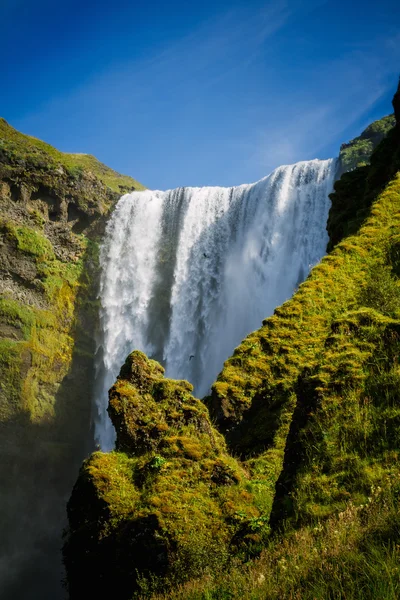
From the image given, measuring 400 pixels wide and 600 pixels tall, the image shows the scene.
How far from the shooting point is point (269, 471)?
718 centimetres

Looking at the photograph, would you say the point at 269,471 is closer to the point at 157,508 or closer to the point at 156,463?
the point at 156,463

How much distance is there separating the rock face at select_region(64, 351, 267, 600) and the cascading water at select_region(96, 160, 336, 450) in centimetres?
2568

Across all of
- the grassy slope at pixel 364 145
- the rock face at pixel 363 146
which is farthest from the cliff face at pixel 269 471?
the grassy slope at pixel 364 145

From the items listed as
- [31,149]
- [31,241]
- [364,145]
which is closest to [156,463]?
[31,241]

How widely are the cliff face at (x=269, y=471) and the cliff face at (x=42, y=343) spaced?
2607 cm

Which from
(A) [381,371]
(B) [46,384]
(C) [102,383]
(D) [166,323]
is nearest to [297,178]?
(D) [166,323]

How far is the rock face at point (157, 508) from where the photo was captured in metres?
5.34

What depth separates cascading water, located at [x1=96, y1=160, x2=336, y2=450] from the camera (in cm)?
3325

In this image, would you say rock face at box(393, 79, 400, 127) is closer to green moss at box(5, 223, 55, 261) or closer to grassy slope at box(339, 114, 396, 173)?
grassy slope at box(339, 114, 396, 173)

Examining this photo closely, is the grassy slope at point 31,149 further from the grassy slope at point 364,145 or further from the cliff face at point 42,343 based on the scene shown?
the grassy slope at point 364,145

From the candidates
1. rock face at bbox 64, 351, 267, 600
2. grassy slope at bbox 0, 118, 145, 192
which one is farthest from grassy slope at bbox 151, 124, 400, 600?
grassy slope at bbox 0, 118, 145, 192

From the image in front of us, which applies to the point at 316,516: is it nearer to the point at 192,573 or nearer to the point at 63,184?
the point at 192,573

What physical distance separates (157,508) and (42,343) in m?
32.3

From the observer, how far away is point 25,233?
36656mm
